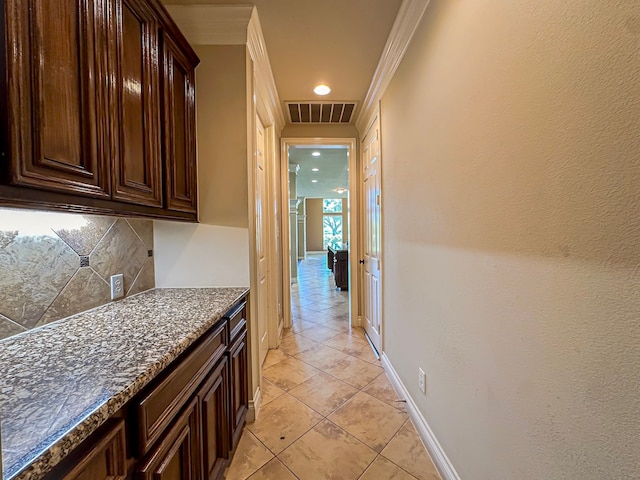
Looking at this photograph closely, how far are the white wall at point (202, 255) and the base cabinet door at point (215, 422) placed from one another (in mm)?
590

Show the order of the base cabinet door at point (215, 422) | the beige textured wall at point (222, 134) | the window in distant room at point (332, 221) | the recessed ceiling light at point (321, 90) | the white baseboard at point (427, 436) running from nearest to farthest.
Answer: the base cabinet door at point (215, 422)
the white baseboard at point (427, 436)
the beige textured wall at point (222, 134)
the recessed ceiling light at point (321, 90)
the window in distant room at point (332, 221)

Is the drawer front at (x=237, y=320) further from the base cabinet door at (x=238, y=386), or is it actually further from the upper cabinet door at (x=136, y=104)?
the upper cabinet door at (x=136, y=104)

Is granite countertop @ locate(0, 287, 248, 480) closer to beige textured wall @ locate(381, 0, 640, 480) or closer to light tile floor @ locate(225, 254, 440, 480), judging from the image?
light tile floor @ locate(225, 254, 440, 480)

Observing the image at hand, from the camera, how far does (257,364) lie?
201 centimetres

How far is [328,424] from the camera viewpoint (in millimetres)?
1854

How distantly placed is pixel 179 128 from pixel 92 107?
647 millimetres

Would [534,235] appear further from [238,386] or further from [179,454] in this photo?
[238,386]

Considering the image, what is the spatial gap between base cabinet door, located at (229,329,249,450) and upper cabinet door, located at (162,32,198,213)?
0.83m

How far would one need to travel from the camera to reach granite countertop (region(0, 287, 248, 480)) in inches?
19.8

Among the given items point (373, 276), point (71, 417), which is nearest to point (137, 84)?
point (71, 417)

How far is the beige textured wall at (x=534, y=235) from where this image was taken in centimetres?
61

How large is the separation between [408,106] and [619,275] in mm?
1554

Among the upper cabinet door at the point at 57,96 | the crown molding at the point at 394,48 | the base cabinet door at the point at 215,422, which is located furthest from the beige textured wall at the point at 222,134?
the crown molding at the point at 394,48

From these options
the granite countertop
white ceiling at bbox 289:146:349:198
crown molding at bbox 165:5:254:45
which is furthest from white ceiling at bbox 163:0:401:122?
the granite countertop
